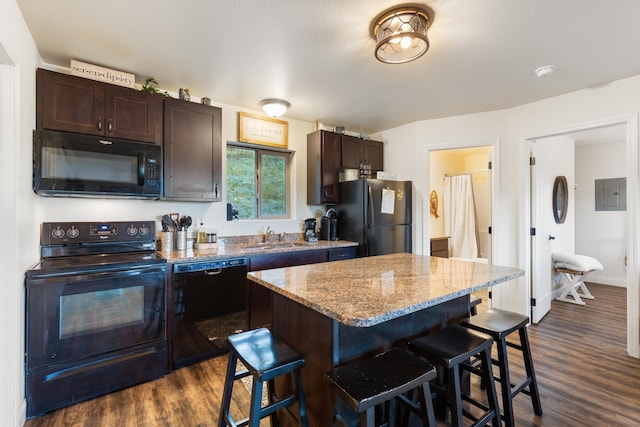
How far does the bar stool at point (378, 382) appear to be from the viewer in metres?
1.04

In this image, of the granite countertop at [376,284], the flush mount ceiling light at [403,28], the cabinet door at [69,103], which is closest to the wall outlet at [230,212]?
the cabinet door at [69,103]

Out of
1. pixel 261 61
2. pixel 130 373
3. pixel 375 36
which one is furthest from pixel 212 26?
pixel 130 373

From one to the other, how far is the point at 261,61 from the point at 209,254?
159 centimetres

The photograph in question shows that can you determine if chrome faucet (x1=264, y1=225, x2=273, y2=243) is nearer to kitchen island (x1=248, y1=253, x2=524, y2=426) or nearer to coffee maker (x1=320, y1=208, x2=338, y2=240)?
coffee maker (x1=320, y1=208, x2=338, y2=240)

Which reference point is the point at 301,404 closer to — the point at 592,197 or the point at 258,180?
the point at 258,180

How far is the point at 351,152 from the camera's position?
3.89 meters

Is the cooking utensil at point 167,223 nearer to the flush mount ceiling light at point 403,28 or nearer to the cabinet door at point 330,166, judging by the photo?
the cabinet door at point 330,166

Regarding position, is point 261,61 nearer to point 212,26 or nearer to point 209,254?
point 212,26

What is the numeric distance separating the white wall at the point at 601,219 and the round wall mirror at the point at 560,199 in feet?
4.08

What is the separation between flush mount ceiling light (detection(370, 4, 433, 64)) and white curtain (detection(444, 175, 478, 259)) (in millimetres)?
4272

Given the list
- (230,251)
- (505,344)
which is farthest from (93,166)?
(505,344)

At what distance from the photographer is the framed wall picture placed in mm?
3289

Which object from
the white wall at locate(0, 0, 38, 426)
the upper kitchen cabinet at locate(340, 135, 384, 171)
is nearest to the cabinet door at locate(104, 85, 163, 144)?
the white wall at locate(0, 0, 38, 426)

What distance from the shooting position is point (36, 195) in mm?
2143
